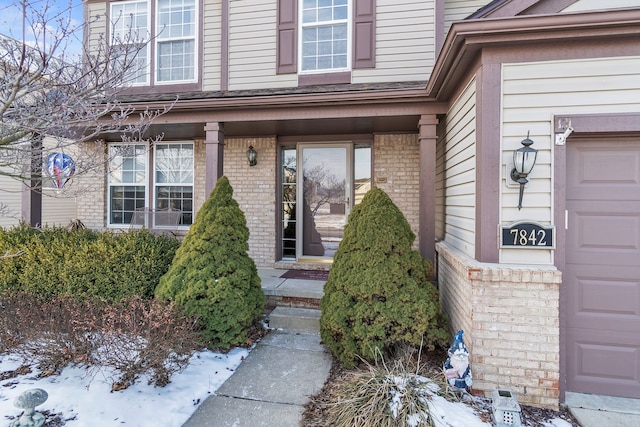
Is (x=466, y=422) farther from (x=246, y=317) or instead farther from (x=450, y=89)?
(x=450, y=89)

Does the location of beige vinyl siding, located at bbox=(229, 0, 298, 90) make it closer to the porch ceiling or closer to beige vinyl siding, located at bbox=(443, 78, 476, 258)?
the porch ceiling

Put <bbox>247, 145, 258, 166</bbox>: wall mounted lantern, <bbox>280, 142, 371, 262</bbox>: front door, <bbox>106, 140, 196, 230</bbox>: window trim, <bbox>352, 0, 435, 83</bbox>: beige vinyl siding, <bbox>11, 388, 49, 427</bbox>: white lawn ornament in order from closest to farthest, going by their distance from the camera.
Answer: <bbox>11, 388, 49, 427</bbox>: white lawn ornament
<bbox>352, 0, 435, 83</bbox>: beige vinyl siding
<bbox>280, 142, 371, 262</bbox>: front door
<bbox>247, 145, 258, 166</bbox>: wall mounted lantern
<bbox>106, 140, 196, 230</bbox>: window trim

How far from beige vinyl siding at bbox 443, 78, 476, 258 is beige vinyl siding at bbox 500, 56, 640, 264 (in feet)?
1.09

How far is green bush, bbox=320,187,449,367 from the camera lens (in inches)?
134

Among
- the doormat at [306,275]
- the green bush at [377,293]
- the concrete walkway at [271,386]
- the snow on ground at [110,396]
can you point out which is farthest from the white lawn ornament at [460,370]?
the doormat at [306,275]

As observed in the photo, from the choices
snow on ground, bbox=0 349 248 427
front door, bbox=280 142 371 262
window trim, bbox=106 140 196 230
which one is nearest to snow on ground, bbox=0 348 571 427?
snow on ground, bbox=0 349 248 427

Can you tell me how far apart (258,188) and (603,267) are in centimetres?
508

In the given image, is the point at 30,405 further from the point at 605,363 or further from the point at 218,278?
the point at 605,363

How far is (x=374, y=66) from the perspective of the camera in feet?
19.6

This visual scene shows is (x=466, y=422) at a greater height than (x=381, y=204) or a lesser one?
lesser

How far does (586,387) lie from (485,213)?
5.84 feet

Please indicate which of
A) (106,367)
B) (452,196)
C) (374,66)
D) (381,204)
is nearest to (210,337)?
(106,367)

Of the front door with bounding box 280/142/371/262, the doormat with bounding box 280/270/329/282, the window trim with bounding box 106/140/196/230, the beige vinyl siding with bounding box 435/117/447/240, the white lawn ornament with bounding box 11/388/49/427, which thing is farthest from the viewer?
the window trim with bounding box 106/140/196/230

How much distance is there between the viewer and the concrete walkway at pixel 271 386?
2.83 metres
